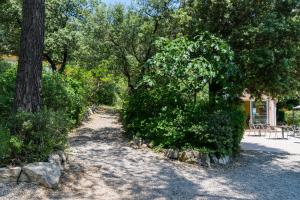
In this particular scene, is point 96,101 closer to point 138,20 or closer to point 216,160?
point 138,20

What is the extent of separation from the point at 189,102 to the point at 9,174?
5.85 meters

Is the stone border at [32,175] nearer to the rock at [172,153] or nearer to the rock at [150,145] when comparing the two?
the rock at [172,153]

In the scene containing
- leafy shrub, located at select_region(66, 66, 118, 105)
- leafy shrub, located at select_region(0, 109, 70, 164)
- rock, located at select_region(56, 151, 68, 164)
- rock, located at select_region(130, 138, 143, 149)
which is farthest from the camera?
leafy shrub, located at select_region(66, 66, 118, 105)

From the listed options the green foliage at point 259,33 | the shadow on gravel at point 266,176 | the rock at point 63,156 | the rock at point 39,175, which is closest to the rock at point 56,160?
the rock at point 63,156

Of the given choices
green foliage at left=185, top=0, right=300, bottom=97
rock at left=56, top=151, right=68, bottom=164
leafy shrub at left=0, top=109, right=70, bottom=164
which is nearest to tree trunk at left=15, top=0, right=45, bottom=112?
leafy shrub at left=0, top=109, right=70, bottom=164

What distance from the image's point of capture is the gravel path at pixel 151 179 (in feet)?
20.6

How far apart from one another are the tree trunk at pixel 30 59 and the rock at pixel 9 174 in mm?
1488

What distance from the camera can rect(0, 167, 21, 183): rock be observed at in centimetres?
604

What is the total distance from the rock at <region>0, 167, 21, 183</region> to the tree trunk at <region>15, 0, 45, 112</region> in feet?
4.88

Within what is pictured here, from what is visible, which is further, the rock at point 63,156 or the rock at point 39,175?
the rock at point 63,156

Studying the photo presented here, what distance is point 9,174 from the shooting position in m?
6.07

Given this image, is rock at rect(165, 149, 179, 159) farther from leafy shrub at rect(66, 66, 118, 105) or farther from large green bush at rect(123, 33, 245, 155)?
leafy shrub at rect(66, 66, 118, 105)

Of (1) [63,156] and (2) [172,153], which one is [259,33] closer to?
(2) [172,153]

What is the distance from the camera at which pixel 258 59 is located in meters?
10.3
